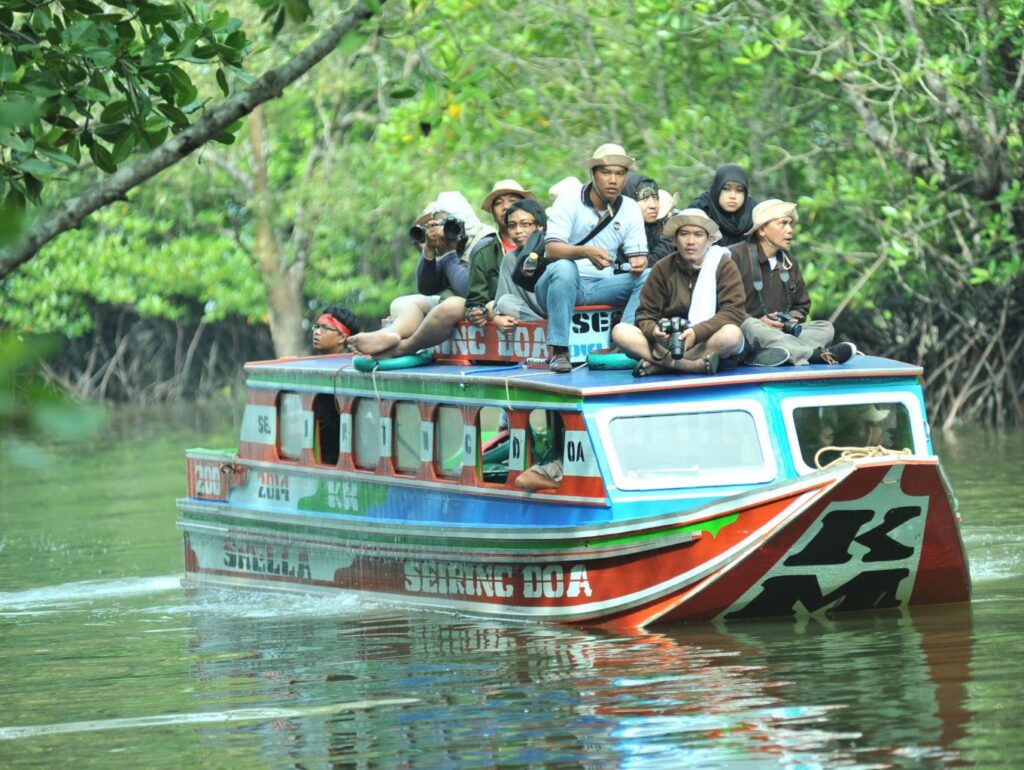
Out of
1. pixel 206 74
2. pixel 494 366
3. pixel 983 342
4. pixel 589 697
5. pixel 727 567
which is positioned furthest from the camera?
pixel 206 74

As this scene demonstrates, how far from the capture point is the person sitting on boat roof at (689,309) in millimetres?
10469

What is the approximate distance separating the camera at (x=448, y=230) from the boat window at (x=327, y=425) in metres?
1.39

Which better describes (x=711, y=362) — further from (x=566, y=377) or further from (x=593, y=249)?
(x=593, y=249)

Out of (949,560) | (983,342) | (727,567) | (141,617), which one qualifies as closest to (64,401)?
(727,567)

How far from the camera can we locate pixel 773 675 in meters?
8.92

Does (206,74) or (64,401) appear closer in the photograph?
(64,401)

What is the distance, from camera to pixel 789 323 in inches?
433

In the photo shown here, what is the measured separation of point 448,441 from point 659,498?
2.07 meters

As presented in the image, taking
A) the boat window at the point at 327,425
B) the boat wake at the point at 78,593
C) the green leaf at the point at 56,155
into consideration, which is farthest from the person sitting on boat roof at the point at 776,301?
the boat wake at the point at 78,593

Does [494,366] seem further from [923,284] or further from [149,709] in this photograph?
[923,284]

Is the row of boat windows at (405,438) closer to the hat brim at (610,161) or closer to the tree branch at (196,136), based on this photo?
the hat brim at (610,161)

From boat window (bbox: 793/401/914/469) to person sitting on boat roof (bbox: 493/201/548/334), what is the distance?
2093 millimetres

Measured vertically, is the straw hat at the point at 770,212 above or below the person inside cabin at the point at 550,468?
above

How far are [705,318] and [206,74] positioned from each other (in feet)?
72.2
